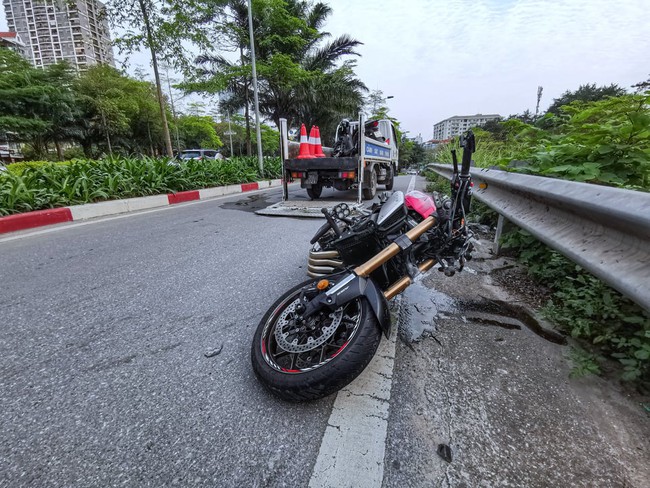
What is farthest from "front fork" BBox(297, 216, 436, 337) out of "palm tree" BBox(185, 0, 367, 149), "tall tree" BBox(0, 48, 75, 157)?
"tall tree" BBox(0, 48, 75, 157)

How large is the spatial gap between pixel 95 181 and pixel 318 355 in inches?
256

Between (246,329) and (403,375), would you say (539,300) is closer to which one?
(403,375)

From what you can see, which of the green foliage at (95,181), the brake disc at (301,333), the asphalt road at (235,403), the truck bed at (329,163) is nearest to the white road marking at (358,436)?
the asphalt road at (235,403)

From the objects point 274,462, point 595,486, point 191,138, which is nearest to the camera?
point 595,486

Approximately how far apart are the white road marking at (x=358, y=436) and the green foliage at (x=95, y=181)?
19.1 feet

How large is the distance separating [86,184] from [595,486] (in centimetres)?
715

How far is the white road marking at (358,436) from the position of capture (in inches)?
40.3

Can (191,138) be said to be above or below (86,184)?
above

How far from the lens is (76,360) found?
1.58 m

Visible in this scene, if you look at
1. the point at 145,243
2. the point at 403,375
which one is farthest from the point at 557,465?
the point at 145,243

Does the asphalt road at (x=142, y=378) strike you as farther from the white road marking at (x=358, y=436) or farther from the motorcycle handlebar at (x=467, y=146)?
the motorcycle handlebar at (x=467, y=146)

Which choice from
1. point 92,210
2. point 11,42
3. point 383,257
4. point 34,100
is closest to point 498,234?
point 383,257

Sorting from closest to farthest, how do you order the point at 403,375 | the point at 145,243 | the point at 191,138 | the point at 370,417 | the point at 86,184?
the point at 370,417
the point at 403,375
the point at 145,243
the point at 86,184
the point at 191,138

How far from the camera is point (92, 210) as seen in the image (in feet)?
17.1
